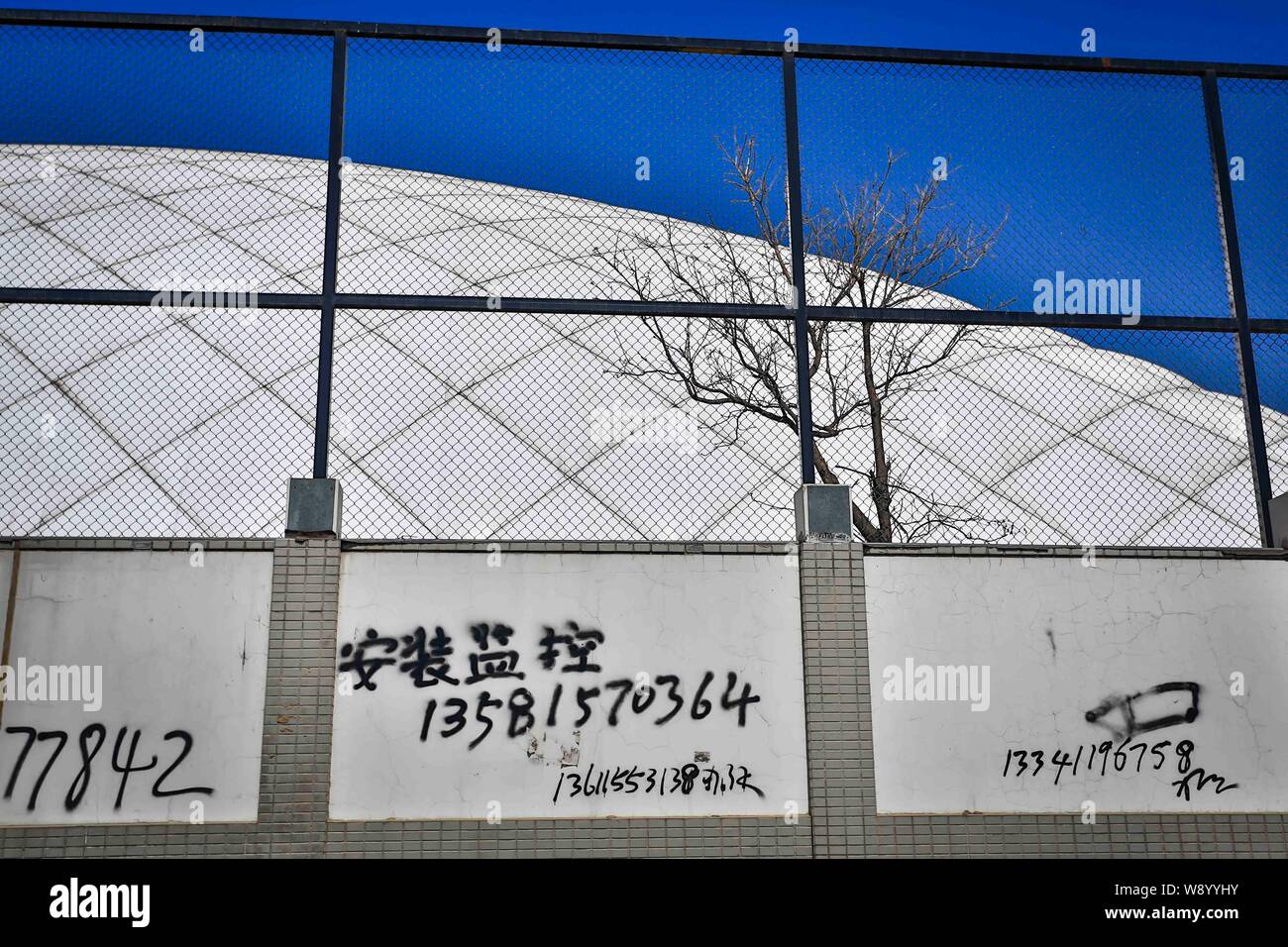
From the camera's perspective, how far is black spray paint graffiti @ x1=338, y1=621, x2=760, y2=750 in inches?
289

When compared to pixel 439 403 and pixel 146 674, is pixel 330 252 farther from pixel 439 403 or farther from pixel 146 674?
pixel 439 403

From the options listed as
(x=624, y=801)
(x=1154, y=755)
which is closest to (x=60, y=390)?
(x=624, y=801)

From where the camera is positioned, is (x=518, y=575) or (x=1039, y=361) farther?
(x=1039, y=361)

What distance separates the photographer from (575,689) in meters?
7.41

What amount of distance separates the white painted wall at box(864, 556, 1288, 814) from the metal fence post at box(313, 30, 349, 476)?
3.47 m

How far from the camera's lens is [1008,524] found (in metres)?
13.6

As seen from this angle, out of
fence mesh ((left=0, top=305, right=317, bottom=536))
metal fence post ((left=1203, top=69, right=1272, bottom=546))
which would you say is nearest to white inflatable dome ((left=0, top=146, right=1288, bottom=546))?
fence mesh ((left=0, top=305, right=317, bottom=536))

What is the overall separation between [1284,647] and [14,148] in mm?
18233

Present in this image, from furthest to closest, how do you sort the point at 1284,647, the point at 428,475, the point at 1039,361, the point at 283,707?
the point at 1039,361 → the point at 428,475 → the point at 1284,647 → the point at 283,707

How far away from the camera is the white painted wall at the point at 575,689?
724 cm

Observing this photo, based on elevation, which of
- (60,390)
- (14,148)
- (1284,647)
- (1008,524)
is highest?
(14,148)

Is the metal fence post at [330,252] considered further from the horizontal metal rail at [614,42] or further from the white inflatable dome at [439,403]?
the white inflatable dome at [439,403]

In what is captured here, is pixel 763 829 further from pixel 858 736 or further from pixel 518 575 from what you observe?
pixel 518 575

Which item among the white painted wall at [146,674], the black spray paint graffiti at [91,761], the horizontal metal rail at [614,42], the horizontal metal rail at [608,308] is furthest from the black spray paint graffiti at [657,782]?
the horizontal metal rail at [614,42]
